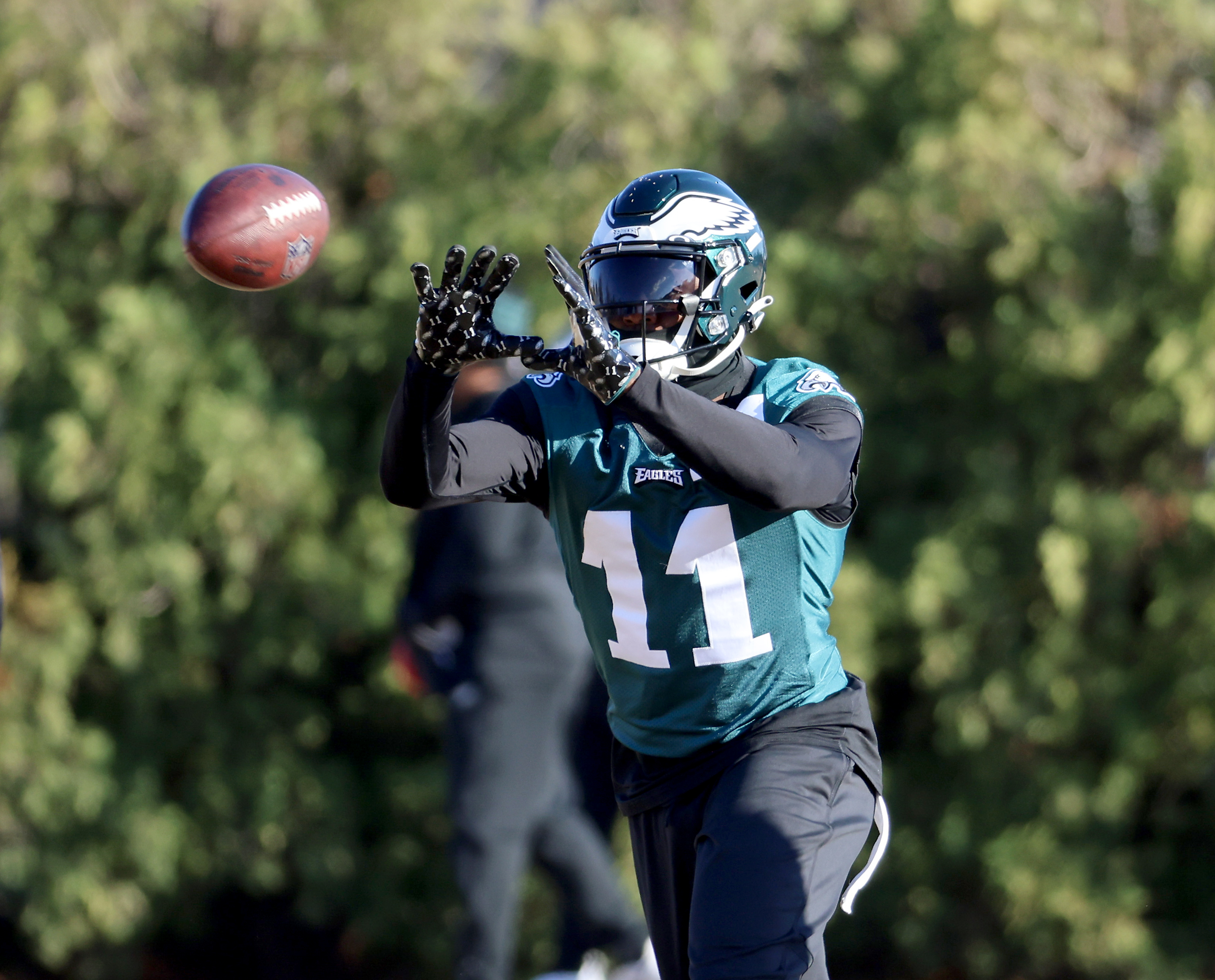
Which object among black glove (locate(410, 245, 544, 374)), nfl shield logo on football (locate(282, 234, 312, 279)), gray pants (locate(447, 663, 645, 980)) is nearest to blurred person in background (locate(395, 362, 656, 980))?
gray pants (locate(447, 663, 645, 980))

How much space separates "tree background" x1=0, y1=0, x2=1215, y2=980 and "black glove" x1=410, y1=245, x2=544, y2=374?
7.37 ft

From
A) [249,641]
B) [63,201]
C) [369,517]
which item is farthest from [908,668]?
[63,201]

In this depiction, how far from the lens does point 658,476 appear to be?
8.31 ft

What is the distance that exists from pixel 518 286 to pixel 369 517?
0.97 meters

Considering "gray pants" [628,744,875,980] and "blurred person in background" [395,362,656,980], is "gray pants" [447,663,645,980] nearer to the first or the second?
"blurred person in background" [395,362,656,980]

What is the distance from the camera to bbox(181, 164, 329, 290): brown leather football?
9.07 feet

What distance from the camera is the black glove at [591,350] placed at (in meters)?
2.16

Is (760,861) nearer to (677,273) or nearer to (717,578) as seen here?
(717,578)

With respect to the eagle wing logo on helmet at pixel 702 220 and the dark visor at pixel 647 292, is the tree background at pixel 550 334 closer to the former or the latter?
the eagle wing logo on helmet at pixel 702 220

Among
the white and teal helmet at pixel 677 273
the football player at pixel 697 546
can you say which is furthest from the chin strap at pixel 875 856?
the white and teal helmet at pixel 677 273

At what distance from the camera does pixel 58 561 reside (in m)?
4.93

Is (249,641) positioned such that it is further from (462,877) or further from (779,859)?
(779,859)

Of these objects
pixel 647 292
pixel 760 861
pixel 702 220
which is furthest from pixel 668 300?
pixel 760 861

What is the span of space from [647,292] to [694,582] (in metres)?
0.54
